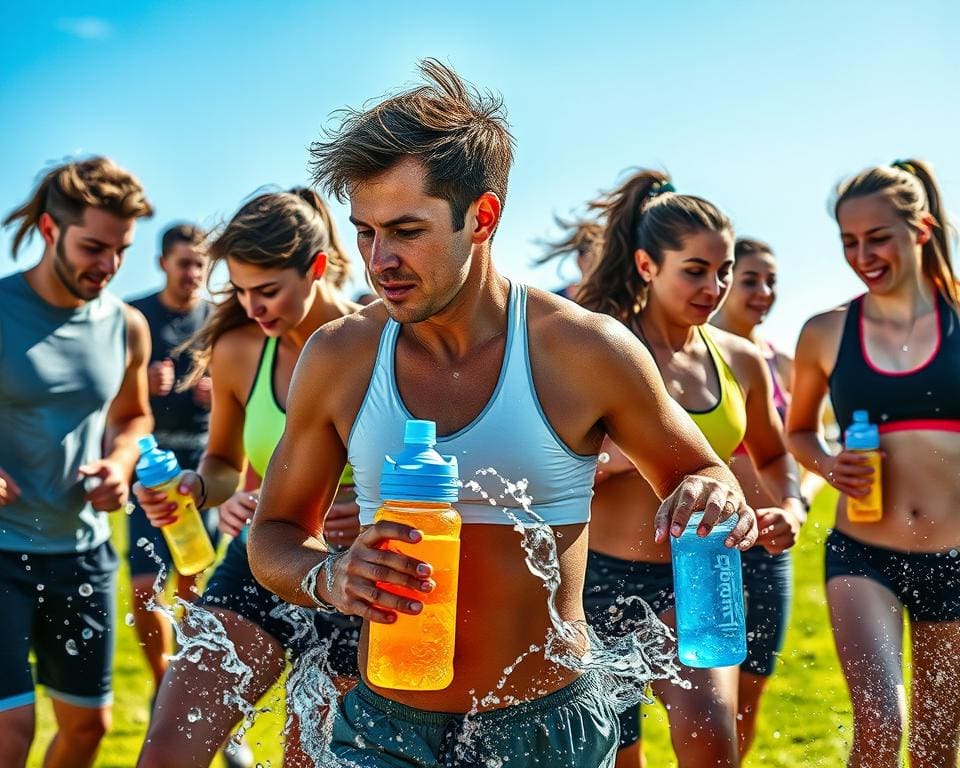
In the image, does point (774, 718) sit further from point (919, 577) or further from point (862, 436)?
point (862, 436)

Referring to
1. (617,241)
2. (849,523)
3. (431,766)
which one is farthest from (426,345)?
(849,523)

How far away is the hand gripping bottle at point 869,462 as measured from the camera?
495 cm

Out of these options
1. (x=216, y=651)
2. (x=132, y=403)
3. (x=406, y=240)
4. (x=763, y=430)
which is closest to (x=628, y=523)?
(x=763, y=430)

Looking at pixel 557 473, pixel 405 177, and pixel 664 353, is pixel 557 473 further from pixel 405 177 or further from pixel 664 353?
pixel 664 353

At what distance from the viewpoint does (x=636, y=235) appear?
17.0 ft

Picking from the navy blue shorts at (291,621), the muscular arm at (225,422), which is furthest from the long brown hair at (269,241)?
the navy blue shorts at (291,621)

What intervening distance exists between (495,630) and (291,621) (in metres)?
1.63

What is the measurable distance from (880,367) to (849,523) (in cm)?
65

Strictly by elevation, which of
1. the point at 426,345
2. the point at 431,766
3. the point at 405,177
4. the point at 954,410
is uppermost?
the point at 405,177

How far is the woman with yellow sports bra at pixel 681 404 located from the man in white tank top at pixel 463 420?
1358 mm

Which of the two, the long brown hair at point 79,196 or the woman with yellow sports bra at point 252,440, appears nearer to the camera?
the woman with yellow sports bra at point 252,440

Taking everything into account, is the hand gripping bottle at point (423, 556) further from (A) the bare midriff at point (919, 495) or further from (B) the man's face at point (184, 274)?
(B) the man's face at point (184, 274)

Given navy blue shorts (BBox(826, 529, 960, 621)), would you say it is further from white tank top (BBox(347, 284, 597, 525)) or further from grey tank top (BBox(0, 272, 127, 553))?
grey tank top (BBox(0, 272, 127, 553))

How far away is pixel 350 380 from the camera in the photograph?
3057 mm
